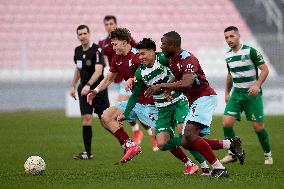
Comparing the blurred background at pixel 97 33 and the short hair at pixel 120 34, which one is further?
the blurred background at pixel 97 33

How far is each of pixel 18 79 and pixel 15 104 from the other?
1010 millimetres

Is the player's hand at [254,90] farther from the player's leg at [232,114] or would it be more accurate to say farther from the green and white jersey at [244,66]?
the player's leg at [232,114]

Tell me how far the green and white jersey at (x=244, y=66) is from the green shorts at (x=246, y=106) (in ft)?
0.43

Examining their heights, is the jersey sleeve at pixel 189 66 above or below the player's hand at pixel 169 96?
above

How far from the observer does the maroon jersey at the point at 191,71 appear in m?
9.68

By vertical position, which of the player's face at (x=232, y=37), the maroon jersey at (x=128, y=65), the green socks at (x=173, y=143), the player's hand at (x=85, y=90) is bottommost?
the green socks at (x=173, y=143)

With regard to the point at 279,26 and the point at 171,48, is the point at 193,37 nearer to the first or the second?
the point at 279,26

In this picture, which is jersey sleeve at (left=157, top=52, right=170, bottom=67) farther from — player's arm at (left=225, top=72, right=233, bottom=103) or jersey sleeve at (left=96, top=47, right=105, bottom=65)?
jersey sleeve at (left=96, top=47, right=105, bottom=65)

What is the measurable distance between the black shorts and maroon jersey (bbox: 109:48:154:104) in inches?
63.9

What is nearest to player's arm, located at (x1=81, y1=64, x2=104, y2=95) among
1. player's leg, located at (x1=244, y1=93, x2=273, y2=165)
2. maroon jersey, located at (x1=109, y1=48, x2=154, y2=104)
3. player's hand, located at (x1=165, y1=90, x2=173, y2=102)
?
maroon jersey, located at (x1=109, y1=48, x2=154, y2=104)

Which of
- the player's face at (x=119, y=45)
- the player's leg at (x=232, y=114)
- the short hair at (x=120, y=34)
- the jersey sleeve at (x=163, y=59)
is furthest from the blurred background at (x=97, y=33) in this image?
the jersey sleeve at (x=163, y=59)

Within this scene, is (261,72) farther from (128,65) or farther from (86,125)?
(86,125)

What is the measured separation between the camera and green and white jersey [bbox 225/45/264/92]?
1235 centimetres

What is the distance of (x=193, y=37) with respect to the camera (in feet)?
100
